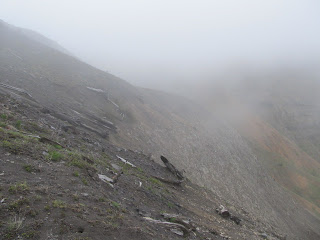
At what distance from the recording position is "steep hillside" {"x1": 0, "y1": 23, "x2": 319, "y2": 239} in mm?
22188

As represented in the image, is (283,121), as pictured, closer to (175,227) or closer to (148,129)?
(148,129)

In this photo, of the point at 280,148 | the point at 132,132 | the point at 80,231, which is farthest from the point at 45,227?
the point at 280,148

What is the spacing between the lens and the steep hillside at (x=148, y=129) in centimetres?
2219

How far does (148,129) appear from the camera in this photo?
2920cm

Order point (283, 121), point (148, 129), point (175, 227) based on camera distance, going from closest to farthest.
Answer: point (175, 227), point (148, 129), point (283, 121)

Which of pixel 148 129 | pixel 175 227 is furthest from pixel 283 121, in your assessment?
pixel 175 227

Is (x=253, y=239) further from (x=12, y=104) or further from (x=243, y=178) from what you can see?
(x=243, y=178)

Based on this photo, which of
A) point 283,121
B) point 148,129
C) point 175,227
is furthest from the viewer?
point 283,121

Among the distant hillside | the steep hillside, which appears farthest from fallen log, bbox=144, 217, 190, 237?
the distant hillside

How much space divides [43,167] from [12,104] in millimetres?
7526

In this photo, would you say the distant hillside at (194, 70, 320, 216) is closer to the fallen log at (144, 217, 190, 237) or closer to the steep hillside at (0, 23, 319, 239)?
the steep hillside at (0, 23, 319, 239)

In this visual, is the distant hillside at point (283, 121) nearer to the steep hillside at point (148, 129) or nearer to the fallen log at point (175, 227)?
the steep hillside at point (148, 129)

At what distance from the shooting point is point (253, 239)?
45.3 feet

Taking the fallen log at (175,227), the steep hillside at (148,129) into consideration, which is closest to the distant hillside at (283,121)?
the steep hillside at (148,129)
